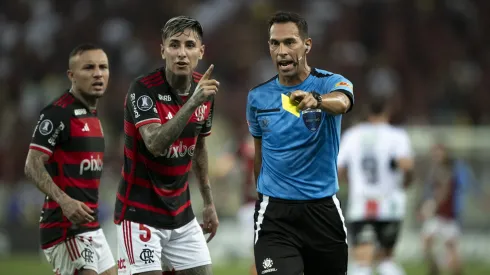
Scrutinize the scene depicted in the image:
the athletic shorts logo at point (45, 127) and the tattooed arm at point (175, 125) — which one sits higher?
the athletic shorts logo at point (45, 127)

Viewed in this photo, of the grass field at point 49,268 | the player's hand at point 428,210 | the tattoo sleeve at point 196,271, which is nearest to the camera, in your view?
the tattoo sleeve at point 196,271

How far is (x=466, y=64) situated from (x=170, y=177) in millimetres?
16040

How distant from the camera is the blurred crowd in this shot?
20.2m

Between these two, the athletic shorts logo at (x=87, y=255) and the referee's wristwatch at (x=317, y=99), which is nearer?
the referee's wristwatch at (x=317, y=99)

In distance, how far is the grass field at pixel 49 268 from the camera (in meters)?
15.0

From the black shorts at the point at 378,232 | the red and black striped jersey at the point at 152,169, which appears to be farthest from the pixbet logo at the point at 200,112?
the black shorts at the point at 378,232

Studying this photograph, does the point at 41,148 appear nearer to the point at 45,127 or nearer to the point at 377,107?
the point at 45,127

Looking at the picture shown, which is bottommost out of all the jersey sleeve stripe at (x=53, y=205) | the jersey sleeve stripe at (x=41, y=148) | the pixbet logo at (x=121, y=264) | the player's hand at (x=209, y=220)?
the pixbet logo at (x=121, y=264)

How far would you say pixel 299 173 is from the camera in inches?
235

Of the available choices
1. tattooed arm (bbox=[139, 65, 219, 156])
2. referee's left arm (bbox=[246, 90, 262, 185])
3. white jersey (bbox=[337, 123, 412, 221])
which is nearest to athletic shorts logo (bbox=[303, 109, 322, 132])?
referee's left arm (bbox=[246, 90, 262, 185])

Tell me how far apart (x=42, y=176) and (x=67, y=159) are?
37cm

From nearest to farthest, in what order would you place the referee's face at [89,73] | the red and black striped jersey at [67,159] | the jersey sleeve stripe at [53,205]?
the red and black striped jersey at [67,159], the jersey sleeve stripe at [53,205], the referee's face at [89,73]

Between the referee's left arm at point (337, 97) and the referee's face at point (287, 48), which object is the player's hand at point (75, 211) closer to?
the referee's face at point (287, 48)

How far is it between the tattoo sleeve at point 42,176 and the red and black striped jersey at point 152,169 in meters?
0.49
